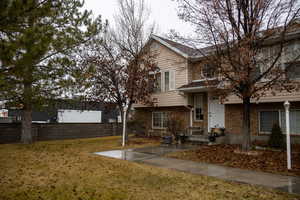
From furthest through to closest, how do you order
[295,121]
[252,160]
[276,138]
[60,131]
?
[60,131] < [295,121] < [276,138] < [252,160]

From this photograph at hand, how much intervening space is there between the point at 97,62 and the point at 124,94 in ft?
8.61

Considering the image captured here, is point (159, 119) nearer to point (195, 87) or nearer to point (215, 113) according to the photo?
point (215, 113)

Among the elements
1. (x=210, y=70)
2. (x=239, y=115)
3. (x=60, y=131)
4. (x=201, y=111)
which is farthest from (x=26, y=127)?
(x=239, y=115)

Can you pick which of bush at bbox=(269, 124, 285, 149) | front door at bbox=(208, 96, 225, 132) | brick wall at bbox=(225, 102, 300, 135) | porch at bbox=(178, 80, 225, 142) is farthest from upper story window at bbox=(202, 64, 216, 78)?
bush at bbox=(269, 124, 285, 149)

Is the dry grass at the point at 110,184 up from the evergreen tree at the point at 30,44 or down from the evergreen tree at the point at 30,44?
down

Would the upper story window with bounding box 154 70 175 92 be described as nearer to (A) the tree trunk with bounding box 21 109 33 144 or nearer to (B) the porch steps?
(B) the porch steps

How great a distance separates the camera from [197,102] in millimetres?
15141

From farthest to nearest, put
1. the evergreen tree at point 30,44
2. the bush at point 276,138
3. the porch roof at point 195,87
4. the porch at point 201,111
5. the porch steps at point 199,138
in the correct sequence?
the porch at point 201,111, the porch steps at point 199,138, the porch roof at point 195,87, the bush at point 276,138, the evergreen tree at point 30,44

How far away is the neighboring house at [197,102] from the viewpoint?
11.2 m

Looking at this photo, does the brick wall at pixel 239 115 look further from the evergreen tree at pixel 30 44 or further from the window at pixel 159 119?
the evergreen tree at pixel 30 44

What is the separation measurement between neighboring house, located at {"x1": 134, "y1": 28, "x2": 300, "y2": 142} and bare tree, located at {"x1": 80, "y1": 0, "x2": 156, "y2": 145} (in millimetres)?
1809

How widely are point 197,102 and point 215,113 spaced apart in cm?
158

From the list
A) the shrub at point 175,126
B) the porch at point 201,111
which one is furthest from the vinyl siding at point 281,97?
the shrub at point 175,126

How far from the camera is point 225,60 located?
9078 millimetres
